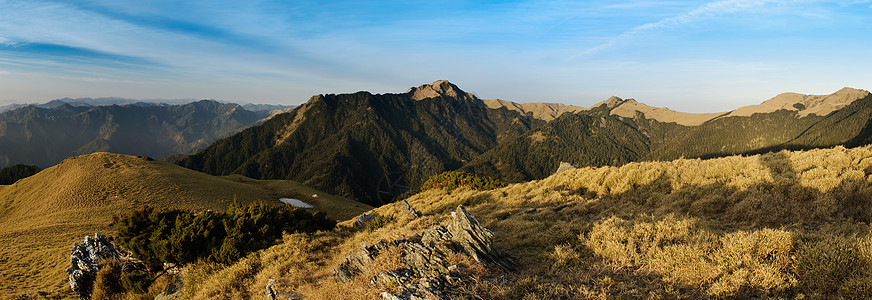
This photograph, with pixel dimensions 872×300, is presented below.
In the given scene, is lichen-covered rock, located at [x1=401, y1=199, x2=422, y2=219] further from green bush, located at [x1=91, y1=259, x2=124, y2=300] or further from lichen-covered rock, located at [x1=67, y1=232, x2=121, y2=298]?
lichen-covered rock, located at [x1=67, y1=232, x2=121, y2=298]

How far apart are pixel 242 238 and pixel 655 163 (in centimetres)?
2278

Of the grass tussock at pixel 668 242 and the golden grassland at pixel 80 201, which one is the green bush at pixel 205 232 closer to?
the grass tussock at pixel 668 242

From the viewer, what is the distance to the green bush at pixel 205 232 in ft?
48.8

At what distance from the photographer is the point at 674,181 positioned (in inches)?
632

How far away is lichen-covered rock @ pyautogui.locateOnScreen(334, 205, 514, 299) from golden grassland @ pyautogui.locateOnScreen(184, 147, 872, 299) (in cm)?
47

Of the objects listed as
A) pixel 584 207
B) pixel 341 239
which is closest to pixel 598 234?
pixel 584 207

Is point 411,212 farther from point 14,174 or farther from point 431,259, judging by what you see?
point 14,174

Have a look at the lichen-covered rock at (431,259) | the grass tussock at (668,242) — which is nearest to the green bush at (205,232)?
the grass tussock at (668,242)

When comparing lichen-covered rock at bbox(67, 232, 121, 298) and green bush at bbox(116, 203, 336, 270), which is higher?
green bush at bbox(116, 203, 336, 270)

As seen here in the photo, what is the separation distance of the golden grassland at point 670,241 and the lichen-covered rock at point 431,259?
0.47 metres

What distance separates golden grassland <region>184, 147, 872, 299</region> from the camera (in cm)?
689

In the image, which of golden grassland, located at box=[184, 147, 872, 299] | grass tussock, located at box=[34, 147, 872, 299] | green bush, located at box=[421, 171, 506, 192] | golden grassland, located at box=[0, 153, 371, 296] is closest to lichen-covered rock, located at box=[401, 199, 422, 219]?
golden grassland, located at box=[184, 147, 872, 299]

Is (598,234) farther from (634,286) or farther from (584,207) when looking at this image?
(584,207)

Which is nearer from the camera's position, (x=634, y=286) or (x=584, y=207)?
(x=634, y=286)
